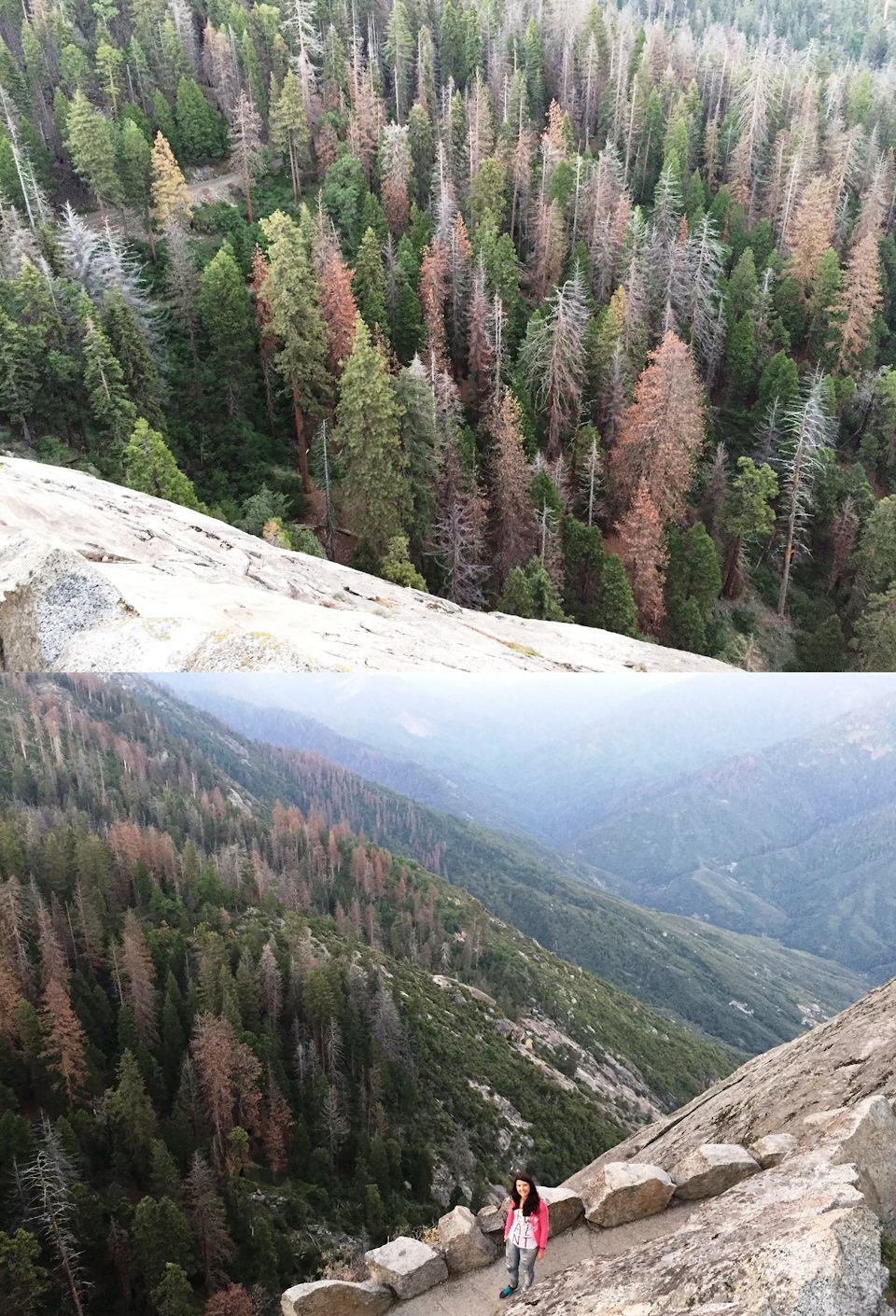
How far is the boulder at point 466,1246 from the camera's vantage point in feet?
21.8

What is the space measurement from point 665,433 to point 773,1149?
116 ft

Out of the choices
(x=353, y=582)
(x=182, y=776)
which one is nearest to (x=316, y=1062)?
(x=182, y=776)

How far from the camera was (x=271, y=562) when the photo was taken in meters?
13.6

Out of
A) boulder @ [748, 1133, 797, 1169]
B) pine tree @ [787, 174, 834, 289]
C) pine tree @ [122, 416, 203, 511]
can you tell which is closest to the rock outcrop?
boulder @ [748, 1133, 797, 1169]

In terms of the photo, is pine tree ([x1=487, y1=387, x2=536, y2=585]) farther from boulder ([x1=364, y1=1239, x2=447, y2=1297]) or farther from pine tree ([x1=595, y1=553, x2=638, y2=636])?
boulder ([x1=364, y1=1239, x2=447, y2=1297])

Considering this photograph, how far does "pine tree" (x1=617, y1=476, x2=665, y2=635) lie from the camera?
35719mm

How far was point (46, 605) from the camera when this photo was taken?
863 cm

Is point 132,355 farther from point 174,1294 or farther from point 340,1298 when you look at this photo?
point 340,1298

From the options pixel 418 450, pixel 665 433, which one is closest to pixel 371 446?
pixel 418 450

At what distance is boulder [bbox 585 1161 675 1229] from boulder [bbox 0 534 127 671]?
6946 mm

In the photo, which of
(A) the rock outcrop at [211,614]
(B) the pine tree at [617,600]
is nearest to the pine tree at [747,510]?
(B) the pine tree at [617,600]

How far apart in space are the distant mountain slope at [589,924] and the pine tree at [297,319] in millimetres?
16332

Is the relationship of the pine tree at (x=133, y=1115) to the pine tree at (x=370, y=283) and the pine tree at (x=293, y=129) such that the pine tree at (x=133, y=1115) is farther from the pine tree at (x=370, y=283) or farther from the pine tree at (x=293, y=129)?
the pine tree at (x=293, y=129)

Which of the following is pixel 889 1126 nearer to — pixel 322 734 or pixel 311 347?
pixel 322 734
